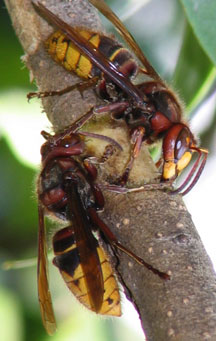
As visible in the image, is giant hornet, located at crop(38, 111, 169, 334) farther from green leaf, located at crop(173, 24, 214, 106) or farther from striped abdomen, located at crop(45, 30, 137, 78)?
green leaf, located at crop(173, 24, 214, 106)

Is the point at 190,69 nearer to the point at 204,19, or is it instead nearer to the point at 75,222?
the point at 204,19

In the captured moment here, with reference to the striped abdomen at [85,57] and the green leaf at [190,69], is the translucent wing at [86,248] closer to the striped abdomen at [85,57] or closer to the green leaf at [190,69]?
the striped abdomen at [85,57]

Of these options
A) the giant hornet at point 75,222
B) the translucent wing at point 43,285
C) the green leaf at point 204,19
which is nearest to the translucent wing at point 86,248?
the giant hornet at point 75,222

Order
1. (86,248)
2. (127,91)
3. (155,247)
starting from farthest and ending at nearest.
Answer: (127,91)
(86,248)
(155,247)

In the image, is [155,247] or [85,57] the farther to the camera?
[85,57]

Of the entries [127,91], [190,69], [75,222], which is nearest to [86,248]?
[75,222]

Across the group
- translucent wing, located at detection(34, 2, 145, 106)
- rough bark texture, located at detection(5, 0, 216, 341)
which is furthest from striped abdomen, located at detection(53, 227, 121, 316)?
translucent wing, located at detection(34, 2, 145, 106)
